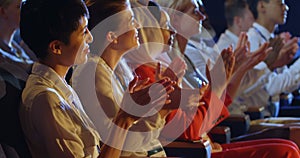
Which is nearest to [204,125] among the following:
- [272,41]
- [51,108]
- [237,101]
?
[51,108]

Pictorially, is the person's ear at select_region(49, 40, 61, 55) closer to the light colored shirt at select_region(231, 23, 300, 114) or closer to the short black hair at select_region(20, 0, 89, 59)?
the short black hair at select_region(20, 0, 89, 59)

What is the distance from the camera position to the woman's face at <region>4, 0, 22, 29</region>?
1425mm

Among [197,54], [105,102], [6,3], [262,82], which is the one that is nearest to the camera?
[105,102]

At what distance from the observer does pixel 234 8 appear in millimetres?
Result: 2834

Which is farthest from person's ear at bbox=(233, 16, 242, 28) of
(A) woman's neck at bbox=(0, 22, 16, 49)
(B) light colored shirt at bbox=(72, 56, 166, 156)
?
(B) light colored shirt at bbox=(72, 56, 166, 156)

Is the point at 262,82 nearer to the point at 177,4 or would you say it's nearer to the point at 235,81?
the point at 235,81

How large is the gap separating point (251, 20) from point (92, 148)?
1875 mm

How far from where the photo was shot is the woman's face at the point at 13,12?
1.42m

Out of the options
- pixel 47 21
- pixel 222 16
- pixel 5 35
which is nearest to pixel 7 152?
pixel 47 21

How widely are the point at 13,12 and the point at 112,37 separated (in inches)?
11.1

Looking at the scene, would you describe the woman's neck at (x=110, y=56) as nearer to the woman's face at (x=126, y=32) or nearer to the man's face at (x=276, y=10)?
the woman's face at (x=126, y=32)

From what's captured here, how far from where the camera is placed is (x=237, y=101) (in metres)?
2.55

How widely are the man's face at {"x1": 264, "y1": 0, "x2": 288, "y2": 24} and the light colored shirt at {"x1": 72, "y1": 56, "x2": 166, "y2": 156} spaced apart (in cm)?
155

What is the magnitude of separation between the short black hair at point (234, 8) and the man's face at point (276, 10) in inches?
4.7
